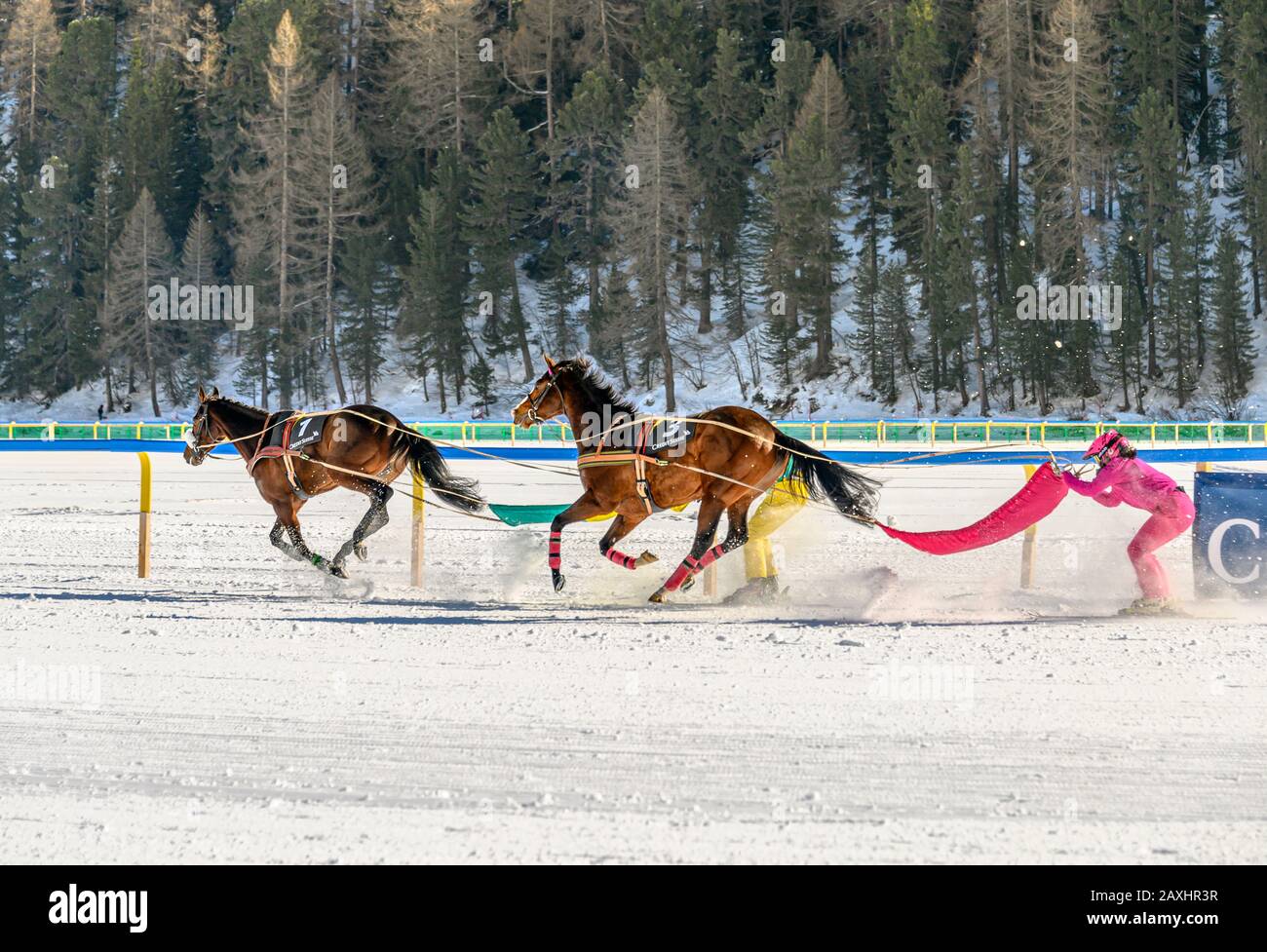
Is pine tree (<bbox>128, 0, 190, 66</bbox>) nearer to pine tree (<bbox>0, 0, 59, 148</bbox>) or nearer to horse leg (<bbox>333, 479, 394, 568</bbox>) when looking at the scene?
pine tree (<bbox>0, 0, 59, 148</bbox>)

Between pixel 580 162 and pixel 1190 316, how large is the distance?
26.9 m

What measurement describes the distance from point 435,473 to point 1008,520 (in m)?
5.01

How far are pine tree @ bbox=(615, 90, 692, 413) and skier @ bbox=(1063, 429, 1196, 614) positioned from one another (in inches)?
1588

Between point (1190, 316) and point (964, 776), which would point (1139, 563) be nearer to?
point (964, 776)

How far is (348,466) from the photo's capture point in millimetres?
11602

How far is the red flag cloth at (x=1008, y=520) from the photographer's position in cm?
991

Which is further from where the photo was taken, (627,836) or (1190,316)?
(1190,316)

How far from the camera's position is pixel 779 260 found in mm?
50938

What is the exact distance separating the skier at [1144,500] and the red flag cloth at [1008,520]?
12.5 inches

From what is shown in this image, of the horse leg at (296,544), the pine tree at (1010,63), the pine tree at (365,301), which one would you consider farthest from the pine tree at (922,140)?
the horse leg at (296,544)

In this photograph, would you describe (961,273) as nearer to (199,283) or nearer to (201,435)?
(199,283)

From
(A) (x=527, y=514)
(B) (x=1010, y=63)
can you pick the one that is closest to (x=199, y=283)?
(B) (x=1010, y=63)

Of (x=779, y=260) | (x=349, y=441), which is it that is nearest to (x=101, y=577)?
→ (x=349, y=441)

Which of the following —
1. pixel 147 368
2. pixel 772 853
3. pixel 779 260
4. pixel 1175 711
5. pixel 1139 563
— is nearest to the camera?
pixel 772 853
